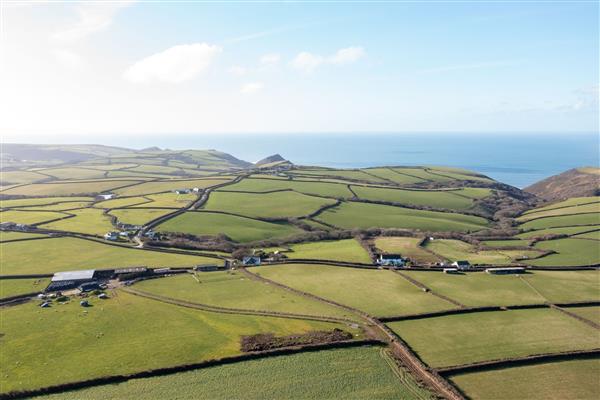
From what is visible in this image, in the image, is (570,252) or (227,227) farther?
(227,227)

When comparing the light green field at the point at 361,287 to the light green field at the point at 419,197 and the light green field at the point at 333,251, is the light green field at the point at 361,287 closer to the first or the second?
the light green field at the point at 333,251

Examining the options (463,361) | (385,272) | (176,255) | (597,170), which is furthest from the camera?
(597,170)

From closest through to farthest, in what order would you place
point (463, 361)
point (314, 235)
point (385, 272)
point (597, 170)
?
1. point (463, 361)
2. point (385, 272)
3. point (314, 235)
4. point (597, 170)

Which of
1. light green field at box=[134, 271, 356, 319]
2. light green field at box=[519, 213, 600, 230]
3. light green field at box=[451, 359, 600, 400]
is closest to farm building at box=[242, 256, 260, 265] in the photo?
light green field at box=[134, 271, 356, 319]

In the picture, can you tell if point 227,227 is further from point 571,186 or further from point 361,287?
point 571,186

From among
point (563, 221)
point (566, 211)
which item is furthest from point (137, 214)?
point (566, 211)

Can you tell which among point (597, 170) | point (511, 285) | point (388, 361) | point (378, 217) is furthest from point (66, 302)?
point (597, 170)

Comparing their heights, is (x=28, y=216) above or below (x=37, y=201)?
below

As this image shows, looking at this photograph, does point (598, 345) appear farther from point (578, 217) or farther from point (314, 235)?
point (578, 217)
